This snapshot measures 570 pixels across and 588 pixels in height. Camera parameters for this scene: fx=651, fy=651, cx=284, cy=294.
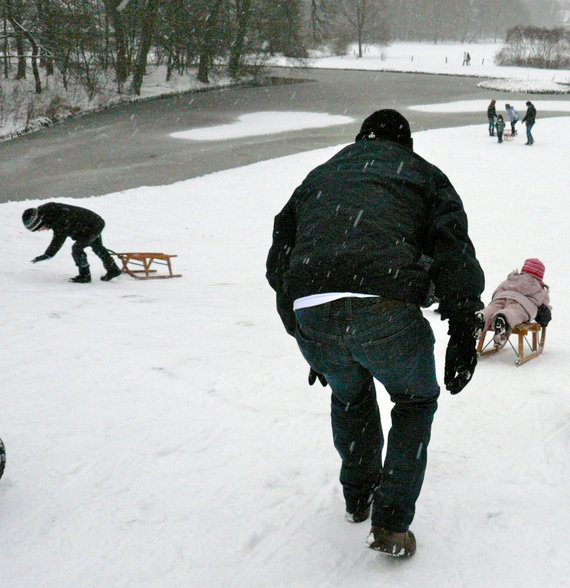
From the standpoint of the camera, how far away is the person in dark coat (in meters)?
8.02

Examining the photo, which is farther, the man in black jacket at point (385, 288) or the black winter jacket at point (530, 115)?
the black winter jacket at point (530, 115)

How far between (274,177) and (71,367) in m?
15.6

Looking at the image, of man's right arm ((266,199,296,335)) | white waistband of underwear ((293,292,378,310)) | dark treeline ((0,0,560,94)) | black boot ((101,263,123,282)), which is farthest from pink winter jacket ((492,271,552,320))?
dark treeline ((0,0,560,94))

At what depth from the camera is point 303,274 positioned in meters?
2.43

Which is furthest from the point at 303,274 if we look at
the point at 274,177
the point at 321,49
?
the point at 321,49

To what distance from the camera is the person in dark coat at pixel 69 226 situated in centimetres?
802

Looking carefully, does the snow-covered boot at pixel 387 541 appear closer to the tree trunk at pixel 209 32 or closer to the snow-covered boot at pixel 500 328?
the snow-covered boot at pixel 500 328

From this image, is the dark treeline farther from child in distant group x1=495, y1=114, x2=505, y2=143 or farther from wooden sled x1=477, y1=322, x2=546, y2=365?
wooden sled x1=477, y1=322, x2=546, y2=365

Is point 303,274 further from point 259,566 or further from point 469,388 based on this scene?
point 469,388

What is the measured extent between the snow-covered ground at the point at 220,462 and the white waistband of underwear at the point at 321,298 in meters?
1.06

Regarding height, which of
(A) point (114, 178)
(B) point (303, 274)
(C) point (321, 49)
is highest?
(C) point (321, 49)

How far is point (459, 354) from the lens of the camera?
246cm

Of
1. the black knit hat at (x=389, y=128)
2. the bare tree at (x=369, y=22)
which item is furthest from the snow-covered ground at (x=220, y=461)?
the bare tree at (x=369, y=22)

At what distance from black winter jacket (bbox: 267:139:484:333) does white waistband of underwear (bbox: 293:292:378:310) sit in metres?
0.02
